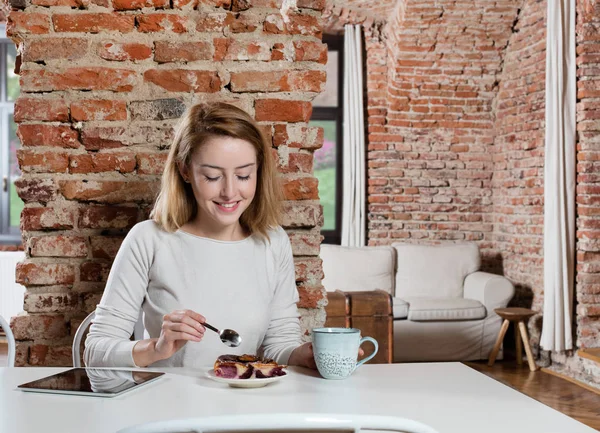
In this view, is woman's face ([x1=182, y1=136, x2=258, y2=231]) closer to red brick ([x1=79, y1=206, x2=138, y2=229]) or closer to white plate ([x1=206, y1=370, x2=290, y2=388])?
red brick ([x1=79, y1=206, x2=138, y2=229])

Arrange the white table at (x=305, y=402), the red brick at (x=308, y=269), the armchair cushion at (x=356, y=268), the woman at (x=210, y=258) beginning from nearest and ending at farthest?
the white table at (x=305, y=402) → the woman at (x=210, y=258) → the red brick at (x=308, y=269) → the armchair cushion at (x=356, y=268)

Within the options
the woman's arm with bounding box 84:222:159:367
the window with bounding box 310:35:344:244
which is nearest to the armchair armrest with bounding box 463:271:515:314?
the window with bounding box 310:35:344:244

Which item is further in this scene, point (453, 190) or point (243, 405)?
point (453, 190)

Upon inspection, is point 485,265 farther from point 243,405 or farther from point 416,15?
point 243,405

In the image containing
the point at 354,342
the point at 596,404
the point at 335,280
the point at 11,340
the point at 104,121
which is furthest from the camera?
the point at 335,280

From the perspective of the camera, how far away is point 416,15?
20.0 ft

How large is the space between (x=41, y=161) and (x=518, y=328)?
4.47 metres

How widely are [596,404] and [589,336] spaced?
2.82ft

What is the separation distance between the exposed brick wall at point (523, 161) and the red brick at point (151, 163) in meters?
4.44

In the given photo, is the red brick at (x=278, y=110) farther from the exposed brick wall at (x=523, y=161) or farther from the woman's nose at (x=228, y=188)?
the exposed brick wall at (x=523, y=161)

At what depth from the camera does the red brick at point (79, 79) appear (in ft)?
6.26

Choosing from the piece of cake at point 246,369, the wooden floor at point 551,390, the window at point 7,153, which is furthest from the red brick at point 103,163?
the window at point 7,153

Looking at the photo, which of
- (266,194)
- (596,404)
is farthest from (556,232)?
(266,194)

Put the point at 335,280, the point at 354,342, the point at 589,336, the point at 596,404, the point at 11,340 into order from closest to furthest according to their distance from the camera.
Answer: the point at 354,342 < the point at 11,340 < the point at 596,404 < the point at 589,336 < the point at 335,280
